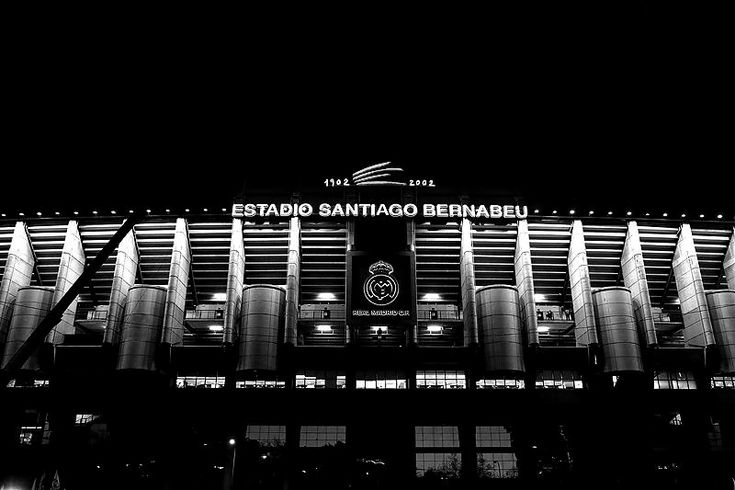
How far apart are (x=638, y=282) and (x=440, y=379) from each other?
24.4m

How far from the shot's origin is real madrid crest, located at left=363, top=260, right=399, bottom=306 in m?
55.2

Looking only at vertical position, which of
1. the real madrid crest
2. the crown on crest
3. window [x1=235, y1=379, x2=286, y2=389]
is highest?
the crown on crest

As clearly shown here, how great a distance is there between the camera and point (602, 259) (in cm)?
6312

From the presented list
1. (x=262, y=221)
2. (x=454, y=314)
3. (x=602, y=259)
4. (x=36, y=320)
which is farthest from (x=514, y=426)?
(x=36, y=320)

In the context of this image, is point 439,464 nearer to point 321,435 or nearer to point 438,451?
point 438,451

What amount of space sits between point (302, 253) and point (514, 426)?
2999 cm

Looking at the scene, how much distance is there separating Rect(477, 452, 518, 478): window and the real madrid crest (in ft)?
63.9

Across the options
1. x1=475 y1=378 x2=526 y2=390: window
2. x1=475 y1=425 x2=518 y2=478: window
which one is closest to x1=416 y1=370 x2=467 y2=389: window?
x1=475 y1=378 x2=526 y2=390: window

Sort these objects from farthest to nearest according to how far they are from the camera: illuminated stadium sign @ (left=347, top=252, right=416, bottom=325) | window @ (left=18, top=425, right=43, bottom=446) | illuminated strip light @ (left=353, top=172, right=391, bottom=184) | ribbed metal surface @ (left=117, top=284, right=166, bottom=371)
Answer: illuminated strip light @ (left=353, top=172, right=391, bottom=184) → window @ (left=18, top=425, right=43, bottom=446) → ribbed metal surface @ (left=117, top=284, right=166, bottom=371) → illuminated stadium sign @ (left=347, top=252, right=416, bottom=325)

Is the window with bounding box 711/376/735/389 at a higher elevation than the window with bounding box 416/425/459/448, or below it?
higher

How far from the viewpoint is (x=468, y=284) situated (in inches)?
2288

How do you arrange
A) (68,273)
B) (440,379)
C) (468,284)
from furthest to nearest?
(440,379)
(68,273)
(468,284)

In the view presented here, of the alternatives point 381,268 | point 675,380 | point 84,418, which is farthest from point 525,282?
point 84,418

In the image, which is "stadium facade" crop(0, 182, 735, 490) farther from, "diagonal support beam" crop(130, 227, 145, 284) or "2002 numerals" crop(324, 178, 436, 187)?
"2002 numerals" crop(324, 178, 436, 187)
